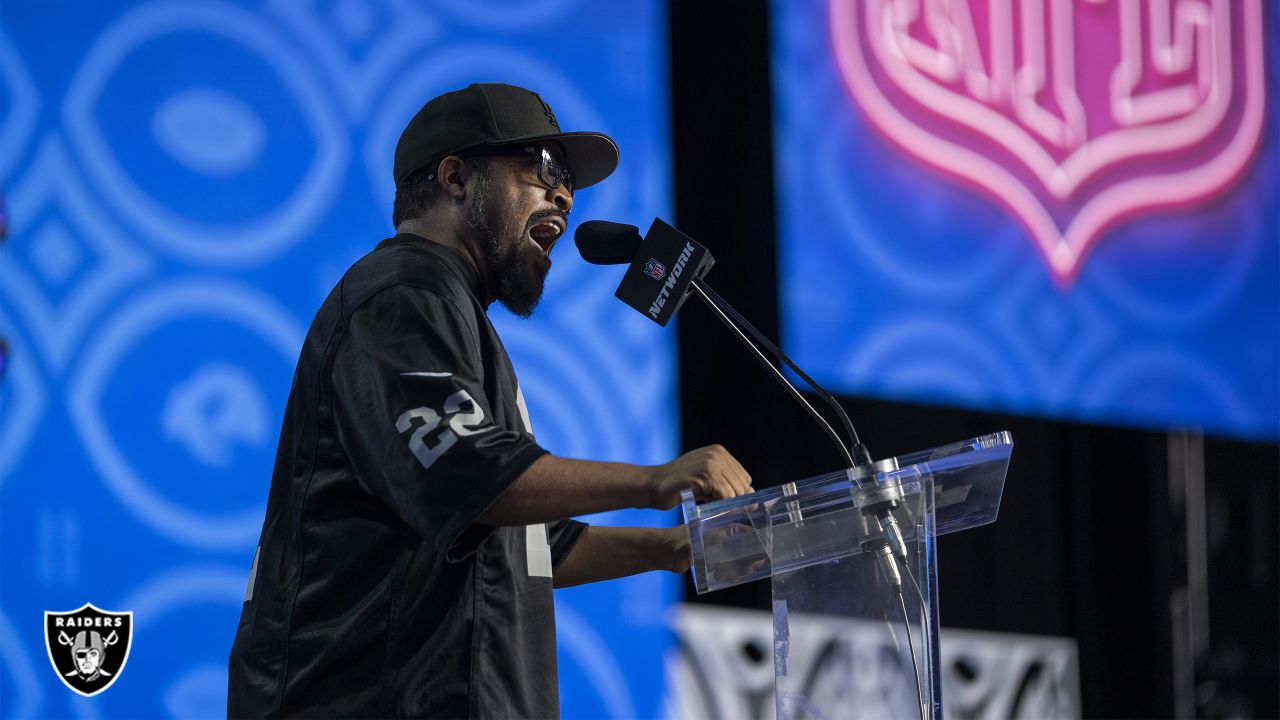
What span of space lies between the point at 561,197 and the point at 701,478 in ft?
2.44

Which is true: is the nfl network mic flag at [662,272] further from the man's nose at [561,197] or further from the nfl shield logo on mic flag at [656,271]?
the man's nose at [561,197]

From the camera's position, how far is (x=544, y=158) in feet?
6.88

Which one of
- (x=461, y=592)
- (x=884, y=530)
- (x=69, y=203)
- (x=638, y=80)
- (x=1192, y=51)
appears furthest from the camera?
(x=1192, y=51)

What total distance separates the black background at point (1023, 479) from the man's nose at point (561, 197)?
1094 millimetres

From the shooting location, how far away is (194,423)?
2607mm

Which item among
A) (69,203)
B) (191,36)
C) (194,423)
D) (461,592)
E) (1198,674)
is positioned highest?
(191,36)

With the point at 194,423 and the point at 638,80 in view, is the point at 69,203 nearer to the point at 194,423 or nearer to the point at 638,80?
the point at 194,423

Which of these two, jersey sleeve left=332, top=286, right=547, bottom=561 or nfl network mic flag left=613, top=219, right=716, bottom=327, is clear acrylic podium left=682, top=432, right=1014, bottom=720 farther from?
nfl network mic flag left=613, top=219, right=716, bottom=327

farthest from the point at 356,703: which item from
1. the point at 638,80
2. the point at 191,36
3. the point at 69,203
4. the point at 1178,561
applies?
the point at 1178,561

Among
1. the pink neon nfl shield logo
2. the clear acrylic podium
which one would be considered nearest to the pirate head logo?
the clear acrylic podium

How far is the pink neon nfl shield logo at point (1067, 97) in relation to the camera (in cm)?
381

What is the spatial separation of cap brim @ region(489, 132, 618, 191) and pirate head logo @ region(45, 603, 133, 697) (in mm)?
1201

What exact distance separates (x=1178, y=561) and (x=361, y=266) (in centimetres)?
311

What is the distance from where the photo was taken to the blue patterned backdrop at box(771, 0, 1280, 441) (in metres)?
3.54
